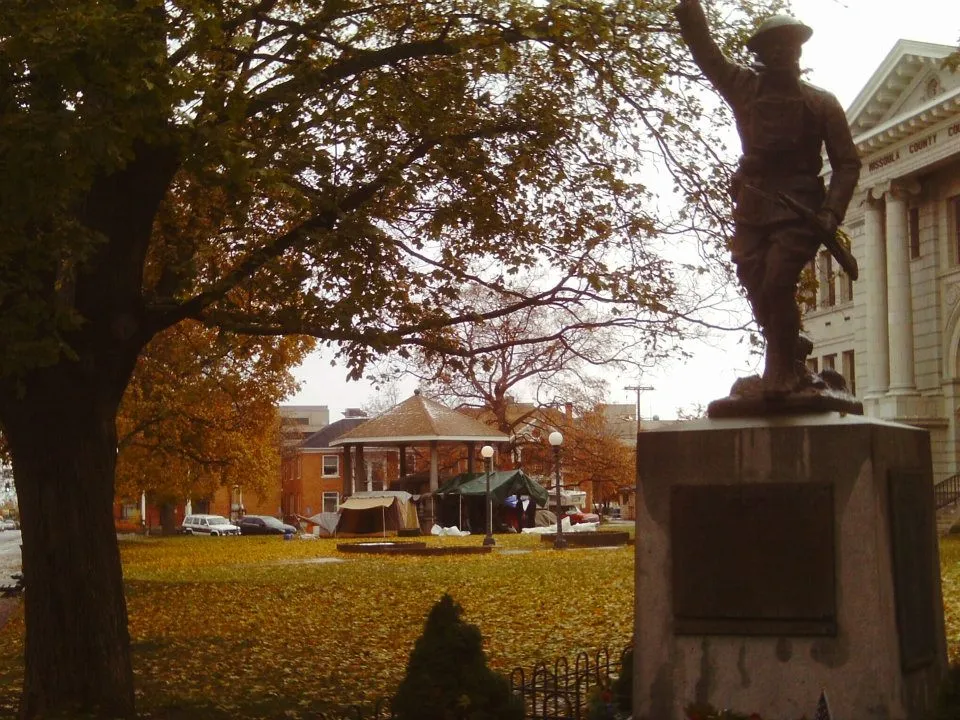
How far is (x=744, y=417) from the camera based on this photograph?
24.8 ft

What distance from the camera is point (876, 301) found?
4881cm

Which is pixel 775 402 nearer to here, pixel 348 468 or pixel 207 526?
pixel 348 468

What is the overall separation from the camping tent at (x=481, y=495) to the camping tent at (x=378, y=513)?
6.35 ft

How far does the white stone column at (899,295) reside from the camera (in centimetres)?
4653

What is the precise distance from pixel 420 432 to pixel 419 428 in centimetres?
35

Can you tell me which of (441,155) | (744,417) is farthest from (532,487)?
(744,417)

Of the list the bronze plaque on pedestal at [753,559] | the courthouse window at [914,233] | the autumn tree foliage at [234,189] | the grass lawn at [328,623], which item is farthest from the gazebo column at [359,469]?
the bronze plaque on pedestal at [753,559]

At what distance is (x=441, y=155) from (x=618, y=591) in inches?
383

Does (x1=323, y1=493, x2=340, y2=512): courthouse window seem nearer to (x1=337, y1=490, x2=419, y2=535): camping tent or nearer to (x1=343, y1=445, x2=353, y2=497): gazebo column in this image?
(x1=343, y1=445, x2=353, y2=497): gazebo column

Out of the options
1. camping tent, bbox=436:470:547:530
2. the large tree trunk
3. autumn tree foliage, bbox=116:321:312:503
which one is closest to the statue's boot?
the large tree trunk

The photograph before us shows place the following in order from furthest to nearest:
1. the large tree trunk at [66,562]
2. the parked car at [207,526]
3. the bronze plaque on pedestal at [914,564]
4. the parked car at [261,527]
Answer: the parked car at [207,526] → the parked car at [261,527] → the large tree trunk at [66,562] → the bronze plaque on pedestal at [914,564]

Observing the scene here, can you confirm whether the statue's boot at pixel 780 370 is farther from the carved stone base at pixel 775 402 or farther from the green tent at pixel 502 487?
the green tent at pixel 502 487

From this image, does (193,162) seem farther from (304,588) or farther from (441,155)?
(304,588)

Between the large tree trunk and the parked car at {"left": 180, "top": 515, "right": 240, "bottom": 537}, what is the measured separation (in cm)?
6995
